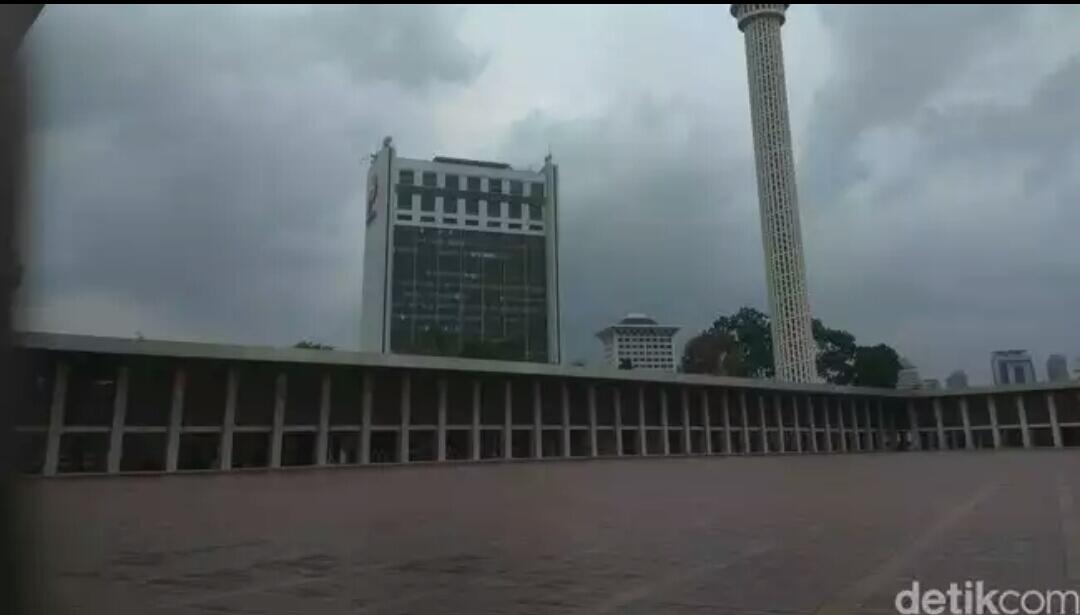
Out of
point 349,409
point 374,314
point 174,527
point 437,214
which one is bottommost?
point 174,527

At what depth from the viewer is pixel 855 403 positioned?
123 feet

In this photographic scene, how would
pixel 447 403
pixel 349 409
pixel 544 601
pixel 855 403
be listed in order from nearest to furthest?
1. pixel 544 601
2. pixel 349 409
3. pixel 447 403
4. pixel 855 403

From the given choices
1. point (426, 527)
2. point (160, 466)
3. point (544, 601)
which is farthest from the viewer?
point (160, 466)

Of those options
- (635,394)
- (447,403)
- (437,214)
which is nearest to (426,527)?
(447,403)

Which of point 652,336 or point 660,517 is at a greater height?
point 652,336

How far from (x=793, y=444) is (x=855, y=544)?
31170mm

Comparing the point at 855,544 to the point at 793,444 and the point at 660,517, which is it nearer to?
the point at 660,517

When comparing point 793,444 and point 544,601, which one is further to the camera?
point 793,444

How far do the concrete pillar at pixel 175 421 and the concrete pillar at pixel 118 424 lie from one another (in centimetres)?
97

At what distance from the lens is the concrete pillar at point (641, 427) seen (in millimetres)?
27781

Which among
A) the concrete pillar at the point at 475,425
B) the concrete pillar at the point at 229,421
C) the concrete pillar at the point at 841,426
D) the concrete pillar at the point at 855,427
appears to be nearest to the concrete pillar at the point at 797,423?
the concrete pillar at the point at 841,426

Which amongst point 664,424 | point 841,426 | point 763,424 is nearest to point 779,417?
point 763,424

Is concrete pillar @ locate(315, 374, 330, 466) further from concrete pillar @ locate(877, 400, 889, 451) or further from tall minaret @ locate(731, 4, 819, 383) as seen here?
concrete pillar @ locate(877, 400, 889, 451)

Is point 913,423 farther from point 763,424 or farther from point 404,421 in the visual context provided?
point 404,421
